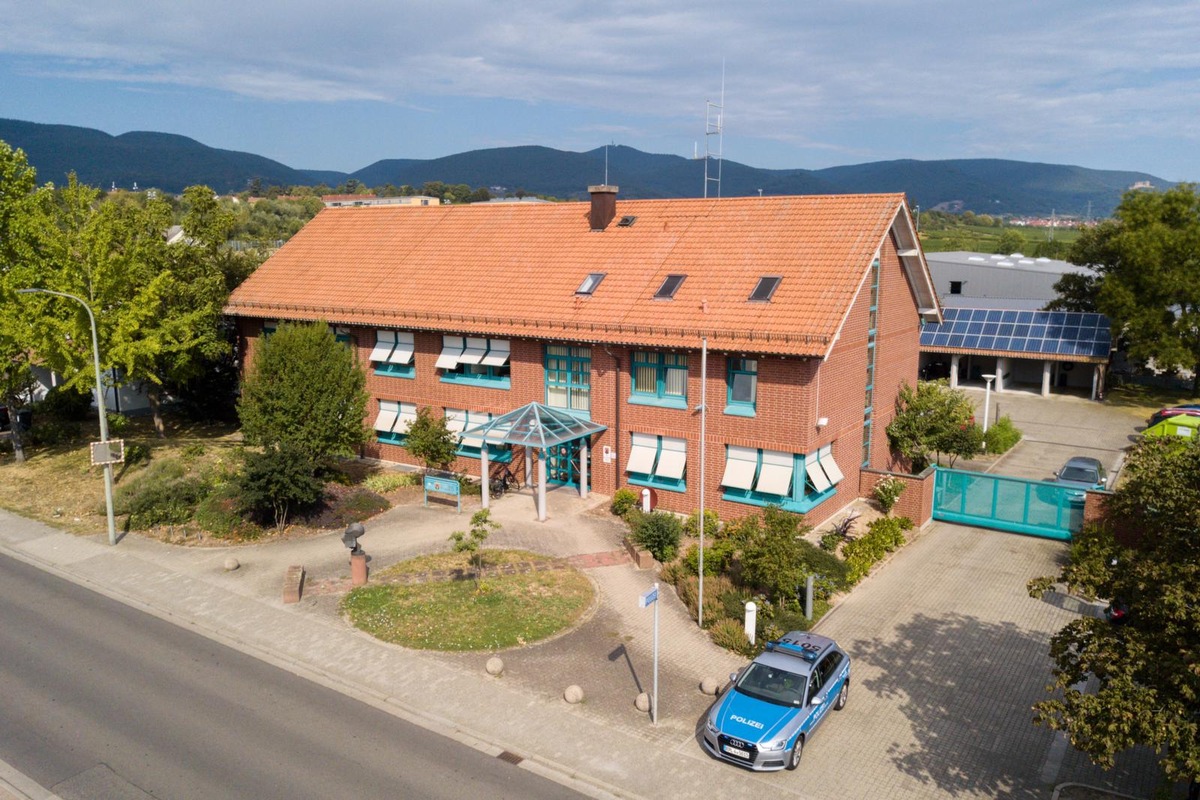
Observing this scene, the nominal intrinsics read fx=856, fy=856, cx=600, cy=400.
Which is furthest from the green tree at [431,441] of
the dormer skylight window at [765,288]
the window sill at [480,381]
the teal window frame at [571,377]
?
the dormer skylight window at [765,288]

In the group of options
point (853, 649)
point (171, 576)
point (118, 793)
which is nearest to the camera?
point (118, 793)

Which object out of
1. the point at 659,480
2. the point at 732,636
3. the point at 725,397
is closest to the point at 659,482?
the point at 659,480

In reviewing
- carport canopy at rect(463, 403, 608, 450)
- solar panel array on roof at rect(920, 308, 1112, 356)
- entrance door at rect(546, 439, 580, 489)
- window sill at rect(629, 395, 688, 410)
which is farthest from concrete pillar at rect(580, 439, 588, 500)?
solar panel array on roof at rect(920, 308, 1112, 356)

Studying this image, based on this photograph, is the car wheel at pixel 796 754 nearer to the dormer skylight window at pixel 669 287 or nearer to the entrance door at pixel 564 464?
the dormer skylight window at pixel 669 287

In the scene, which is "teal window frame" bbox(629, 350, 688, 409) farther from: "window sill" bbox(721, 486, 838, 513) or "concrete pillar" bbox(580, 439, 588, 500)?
"window sill" bbox(721, 486, 838, 513)

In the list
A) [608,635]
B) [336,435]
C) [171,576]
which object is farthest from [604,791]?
[336,435]

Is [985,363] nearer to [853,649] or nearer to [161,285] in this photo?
[853,649]
